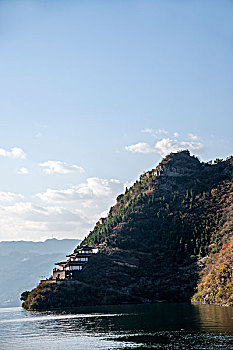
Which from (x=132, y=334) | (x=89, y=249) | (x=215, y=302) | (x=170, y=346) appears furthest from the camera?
(x=89, y=249)

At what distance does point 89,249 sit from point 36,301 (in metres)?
42.7

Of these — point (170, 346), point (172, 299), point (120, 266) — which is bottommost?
point (170, 346)

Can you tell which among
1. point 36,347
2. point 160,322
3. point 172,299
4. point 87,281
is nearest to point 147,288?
point 172,299

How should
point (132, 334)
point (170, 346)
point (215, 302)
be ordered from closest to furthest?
point (170, 346) → point (132, 334) → point (215, 302)

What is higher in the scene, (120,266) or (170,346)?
(120,266)

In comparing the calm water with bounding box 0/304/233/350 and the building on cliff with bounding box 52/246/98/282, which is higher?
the building on cliff with bounding box 52/246/98/282

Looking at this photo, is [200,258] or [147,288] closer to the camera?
[147,288]

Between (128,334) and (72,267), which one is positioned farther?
(72,267)

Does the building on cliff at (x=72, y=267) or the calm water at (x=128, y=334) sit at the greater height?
the building on cliff at (x=72, y=267)

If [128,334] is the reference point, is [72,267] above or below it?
above

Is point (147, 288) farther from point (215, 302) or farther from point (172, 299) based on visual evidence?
point (215, 302)

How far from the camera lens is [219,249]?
178 m

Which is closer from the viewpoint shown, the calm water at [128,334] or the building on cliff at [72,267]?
the calm water at [128,334]

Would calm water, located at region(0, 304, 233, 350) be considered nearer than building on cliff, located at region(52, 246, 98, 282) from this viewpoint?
Yes
